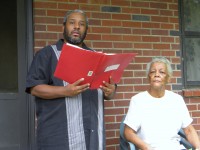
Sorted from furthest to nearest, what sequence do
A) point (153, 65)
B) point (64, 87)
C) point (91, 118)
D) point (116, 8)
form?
point (116, 8) < point (153, 65) < point (91, 118) < point (64, 87)

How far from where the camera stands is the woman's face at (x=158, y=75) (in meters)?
2.72

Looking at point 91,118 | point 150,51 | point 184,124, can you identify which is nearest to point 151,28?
point 150,51

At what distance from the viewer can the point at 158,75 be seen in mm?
2725

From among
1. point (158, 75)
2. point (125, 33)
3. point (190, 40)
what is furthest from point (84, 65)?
point (190, 40)

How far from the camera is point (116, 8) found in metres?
3.56

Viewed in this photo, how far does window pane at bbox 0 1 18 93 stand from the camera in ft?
10.8

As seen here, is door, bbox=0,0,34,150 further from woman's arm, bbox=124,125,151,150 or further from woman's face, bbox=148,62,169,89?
woman's face, bbox=148,62,169,89

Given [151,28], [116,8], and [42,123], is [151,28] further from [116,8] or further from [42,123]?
[42,123]

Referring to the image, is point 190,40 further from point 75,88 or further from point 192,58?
point 75,88

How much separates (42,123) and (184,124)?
50.2 inches

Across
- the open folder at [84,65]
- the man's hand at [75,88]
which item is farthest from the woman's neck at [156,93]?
the man's hand at [75,88]

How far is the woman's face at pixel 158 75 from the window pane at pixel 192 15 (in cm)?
144

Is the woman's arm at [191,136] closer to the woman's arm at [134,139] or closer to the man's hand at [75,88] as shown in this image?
the woman's arm at [134,139]

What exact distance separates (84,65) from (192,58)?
92.9 inches
